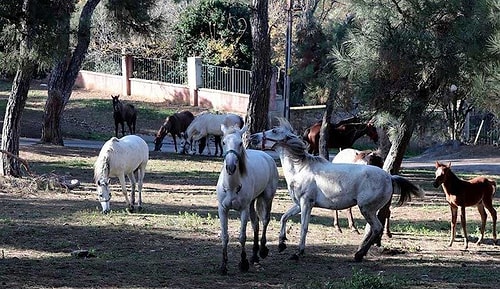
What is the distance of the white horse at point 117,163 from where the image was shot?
1570 cm

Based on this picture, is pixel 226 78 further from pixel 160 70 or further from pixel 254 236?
pixel 254 236

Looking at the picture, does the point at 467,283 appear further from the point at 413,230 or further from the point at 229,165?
the point at 413,230

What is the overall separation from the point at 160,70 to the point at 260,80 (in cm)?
1961

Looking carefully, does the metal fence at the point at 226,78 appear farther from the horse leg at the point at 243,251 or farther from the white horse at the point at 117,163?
the horse leg at the point at 243,251

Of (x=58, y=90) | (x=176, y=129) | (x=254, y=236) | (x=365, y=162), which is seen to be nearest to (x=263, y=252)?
(x=254, y=236)

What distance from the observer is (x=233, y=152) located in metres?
10.7

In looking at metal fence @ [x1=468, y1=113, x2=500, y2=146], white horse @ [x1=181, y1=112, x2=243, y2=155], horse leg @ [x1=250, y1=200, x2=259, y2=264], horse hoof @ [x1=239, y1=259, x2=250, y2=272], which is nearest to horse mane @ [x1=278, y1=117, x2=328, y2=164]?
horse leg @ [x1=250, y1=200, x2=259, y2=264]

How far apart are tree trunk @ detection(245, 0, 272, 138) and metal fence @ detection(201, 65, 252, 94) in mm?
14203

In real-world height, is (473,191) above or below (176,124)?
above

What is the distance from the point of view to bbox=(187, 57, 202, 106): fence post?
43531 millimetres

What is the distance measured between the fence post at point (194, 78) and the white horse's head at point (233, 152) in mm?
32674

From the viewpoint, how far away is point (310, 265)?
11.4 metres

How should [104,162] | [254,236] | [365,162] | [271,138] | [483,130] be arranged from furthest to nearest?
[483,130] < [104,162] < [365,162] < [271,138] < [254,236]

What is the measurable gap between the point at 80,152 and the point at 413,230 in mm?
14446
